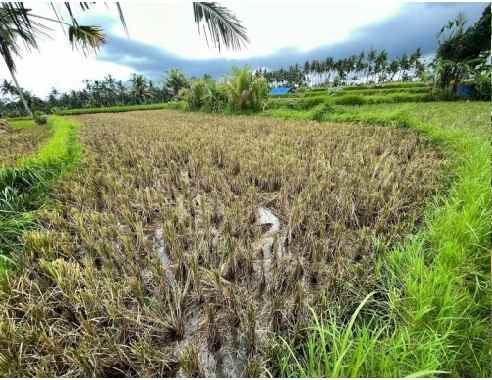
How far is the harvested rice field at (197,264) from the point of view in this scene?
3.36 feet

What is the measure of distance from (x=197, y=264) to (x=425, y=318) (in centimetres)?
115

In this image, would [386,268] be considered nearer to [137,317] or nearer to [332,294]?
[332,294]

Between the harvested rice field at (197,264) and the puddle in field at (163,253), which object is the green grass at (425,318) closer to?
the harvested rice field at (197,264)

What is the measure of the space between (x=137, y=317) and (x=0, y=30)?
3669mm

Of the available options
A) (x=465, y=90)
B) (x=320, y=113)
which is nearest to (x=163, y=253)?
(x=320, y=113)

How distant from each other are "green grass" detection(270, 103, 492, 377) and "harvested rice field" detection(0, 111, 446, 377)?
11 cm

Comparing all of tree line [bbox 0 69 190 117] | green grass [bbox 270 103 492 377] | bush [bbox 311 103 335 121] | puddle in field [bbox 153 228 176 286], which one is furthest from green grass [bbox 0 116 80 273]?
tree line [bbox 0 69 190 117]

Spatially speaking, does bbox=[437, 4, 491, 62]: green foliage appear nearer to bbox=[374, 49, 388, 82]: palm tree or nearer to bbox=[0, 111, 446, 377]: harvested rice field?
bbox=[0, 111, 446, 377]: harvested rice field

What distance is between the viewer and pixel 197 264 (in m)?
1.46

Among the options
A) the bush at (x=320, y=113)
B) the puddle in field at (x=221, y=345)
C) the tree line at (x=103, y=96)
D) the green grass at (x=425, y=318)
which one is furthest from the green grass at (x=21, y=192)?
the tree line at (x=103, y=96)

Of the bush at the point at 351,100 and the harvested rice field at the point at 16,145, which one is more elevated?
the harvested rice field at the point at 16,145

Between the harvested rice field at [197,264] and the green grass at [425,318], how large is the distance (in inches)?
4.2

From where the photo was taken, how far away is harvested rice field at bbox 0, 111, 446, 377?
102cm

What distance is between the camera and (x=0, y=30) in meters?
2.73
